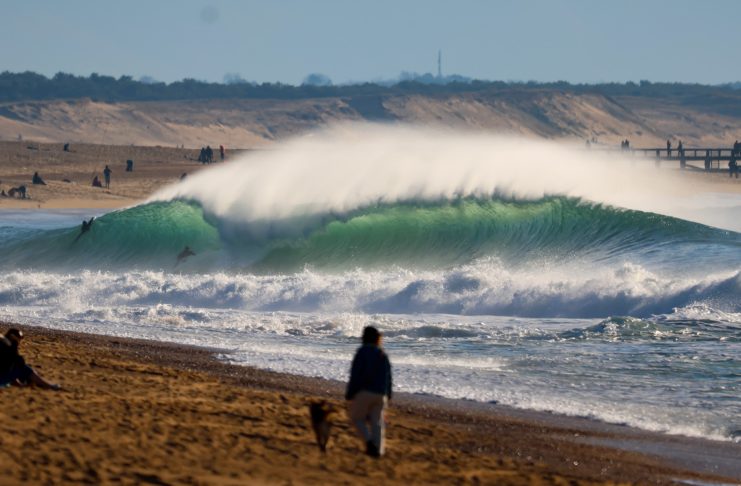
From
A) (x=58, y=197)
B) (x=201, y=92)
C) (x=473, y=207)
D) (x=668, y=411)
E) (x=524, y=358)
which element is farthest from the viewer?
(x=201, y=92)

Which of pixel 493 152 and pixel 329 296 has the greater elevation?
pixel 493 152

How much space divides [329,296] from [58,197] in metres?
28.0

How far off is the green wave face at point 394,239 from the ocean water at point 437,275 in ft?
0.18

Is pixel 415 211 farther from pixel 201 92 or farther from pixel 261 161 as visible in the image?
pixel 201 92

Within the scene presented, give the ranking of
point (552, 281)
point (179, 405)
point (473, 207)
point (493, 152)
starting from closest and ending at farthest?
point (179, 405) < point (552, 281) < point (473, 207) < point (493, 152)

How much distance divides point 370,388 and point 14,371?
3289 mm

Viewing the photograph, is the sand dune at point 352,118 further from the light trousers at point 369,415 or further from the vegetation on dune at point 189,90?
the light trousers at point 369,415

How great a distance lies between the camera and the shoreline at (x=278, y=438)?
8180 mm

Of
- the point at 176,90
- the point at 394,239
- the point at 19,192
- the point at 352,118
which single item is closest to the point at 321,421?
the point at 394,239

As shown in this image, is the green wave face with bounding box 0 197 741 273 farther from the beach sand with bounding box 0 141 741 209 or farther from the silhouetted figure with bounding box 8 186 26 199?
the silhouetted figure with bounding box 8 186 26 199

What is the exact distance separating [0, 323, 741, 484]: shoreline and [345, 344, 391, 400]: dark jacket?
471 millimetres

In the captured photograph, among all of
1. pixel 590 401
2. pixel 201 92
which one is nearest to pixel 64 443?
pixel 590 401

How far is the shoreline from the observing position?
8.18 metres

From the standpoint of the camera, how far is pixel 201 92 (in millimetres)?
140375
